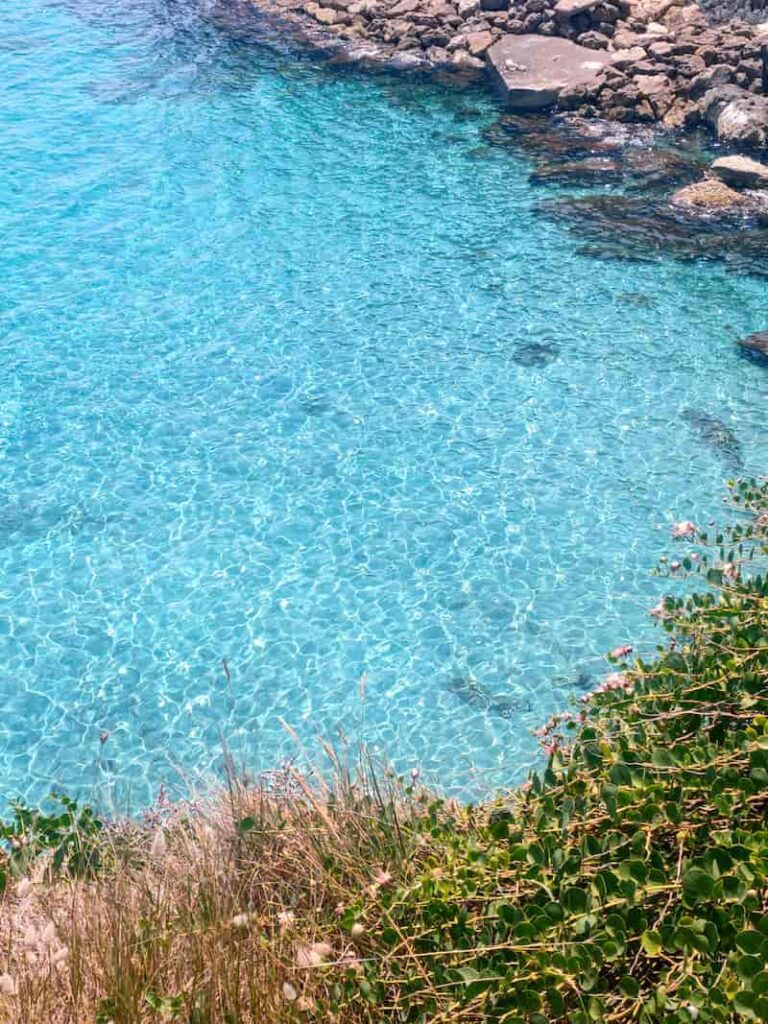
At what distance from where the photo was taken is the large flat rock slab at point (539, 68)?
18234mm

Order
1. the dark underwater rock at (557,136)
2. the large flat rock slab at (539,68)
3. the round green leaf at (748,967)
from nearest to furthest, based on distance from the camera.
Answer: the round green leaf at (748,967) → the dark underwater rock at (557,136) → the large flat rock slab at (539,68)

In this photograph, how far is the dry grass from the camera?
152 inches

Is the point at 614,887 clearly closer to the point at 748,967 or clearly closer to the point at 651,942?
the point at 651,942

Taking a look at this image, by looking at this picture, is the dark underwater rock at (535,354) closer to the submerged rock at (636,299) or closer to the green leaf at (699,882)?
the submerged rock at (636,299)

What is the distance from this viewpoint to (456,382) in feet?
40.2

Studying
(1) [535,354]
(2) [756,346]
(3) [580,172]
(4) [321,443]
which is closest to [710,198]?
(3) [580,172]

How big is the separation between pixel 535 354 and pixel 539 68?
8.53 m

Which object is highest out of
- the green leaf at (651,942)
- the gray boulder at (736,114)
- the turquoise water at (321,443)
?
the gray boulder at (736,114)

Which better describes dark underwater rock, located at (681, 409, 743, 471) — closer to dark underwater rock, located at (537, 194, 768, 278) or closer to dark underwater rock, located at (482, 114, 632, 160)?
dark underwater rock, located at (537, 194, 768, 278)

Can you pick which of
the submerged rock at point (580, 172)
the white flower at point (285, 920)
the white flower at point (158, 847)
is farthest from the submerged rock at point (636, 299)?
the white flower at point (285, 920)

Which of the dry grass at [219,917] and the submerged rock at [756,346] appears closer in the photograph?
the dry grass at [219,917]

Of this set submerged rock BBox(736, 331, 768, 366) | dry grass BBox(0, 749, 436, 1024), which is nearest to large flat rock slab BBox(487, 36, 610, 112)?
submerged rock BBox(736, 331, 768, 366)

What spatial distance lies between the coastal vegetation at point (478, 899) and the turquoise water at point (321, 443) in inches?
29.8

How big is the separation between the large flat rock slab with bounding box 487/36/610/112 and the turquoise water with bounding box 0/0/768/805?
115 cm
